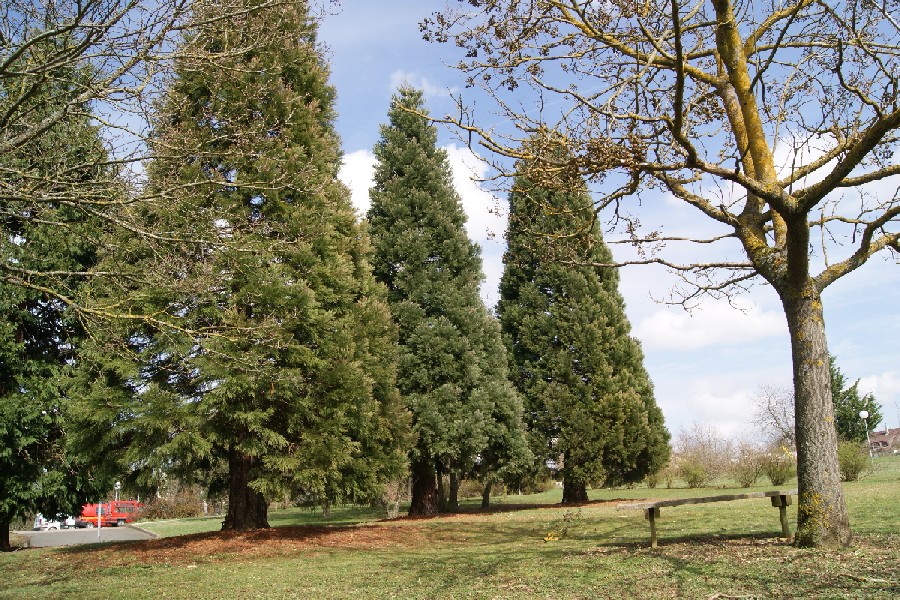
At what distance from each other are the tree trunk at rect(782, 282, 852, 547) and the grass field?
0.99 ft

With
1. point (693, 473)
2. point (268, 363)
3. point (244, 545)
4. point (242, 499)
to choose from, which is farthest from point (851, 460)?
point (268, 363)

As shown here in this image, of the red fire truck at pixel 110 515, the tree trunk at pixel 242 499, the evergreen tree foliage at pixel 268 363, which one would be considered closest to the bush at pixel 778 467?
the evergreen tree foliage at pixel 268 363

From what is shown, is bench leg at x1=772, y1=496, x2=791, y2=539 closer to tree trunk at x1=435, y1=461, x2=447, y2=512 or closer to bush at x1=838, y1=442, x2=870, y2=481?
tree trunk at x1=435, y1=461, x2=447, y2=512

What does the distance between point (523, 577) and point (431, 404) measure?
1128cm

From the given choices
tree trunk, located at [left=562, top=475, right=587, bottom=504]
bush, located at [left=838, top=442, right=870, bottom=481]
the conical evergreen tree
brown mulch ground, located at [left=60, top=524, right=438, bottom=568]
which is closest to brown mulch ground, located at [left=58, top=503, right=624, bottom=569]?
brown mulch ground, located at [left=60, top=524, right=438, bottom=568]

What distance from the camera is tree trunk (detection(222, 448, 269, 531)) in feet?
43.5

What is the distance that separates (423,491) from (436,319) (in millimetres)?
5138

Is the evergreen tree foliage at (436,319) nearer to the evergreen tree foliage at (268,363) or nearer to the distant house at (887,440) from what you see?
the evergreen tree foliage at (268,363)

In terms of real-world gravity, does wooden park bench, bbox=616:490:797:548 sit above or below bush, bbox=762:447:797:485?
above

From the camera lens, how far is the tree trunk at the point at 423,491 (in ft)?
62.9

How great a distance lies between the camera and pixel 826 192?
684cm

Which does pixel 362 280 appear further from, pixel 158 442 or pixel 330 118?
pixel 158 442

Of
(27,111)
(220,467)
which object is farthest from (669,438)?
(27,111)

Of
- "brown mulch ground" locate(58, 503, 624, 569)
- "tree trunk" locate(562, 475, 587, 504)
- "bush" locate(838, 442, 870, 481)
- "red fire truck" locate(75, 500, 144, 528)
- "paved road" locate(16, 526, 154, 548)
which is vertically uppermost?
"bush" locate(838, 442, 870, 481)
